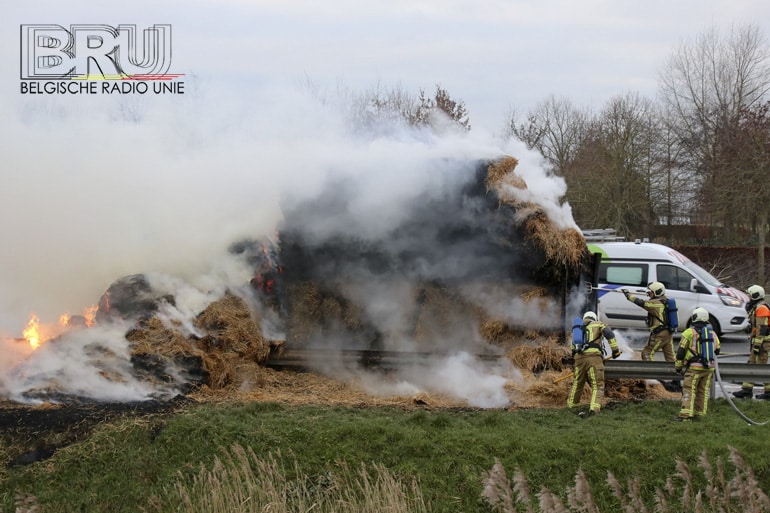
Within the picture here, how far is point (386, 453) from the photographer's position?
7094 mm

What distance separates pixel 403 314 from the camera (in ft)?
36.8

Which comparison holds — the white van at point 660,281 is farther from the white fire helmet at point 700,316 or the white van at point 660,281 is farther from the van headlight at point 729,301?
the white fire helmet at point 700,316

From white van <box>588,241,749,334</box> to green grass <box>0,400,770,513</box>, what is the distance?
8230mm

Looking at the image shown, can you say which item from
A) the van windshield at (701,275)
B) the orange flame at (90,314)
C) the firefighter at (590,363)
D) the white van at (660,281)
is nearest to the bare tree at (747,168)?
the van windshield at (701,275)

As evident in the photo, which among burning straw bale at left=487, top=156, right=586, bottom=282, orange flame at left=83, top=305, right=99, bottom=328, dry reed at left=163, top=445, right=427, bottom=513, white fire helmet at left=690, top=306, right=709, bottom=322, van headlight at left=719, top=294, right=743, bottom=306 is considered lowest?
dry reed at left=163, top=445, right=427, bottom=513

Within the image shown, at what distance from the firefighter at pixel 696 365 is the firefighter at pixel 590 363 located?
34.7 inches

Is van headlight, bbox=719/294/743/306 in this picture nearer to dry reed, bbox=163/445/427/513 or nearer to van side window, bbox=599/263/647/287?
van side window, bbox=599/263/647/287

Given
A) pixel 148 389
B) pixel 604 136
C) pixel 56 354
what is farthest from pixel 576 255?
pixel 604 136

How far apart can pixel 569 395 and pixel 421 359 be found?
2233 mm

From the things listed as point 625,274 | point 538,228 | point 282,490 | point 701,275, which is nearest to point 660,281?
point 625,274

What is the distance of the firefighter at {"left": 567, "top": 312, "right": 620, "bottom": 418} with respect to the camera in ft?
28.9

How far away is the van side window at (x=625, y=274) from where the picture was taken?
16.1m

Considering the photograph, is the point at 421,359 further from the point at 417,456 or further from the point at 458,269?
the point at 417,456

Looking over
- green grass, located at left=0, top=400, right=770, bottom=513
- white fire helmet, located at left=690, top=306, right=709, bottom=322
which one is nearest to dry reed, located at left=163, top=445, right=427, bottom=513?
green grass, located at left=0, top=400, right=770, bottom=513
